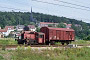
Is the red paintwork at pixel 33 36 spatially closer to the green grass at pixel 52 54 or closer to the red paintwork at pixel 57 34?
the red paintwork at pixel 57 34

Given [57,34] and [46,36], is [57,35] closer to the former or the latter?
[57,34]

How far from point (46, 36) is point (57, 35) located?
2.46m

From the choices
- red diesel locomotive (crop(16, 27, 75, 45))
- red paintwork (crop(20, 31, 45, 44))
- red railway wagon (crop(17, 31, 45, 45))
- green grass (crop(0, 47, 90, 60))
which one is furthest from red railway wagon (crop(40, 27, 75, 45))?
green grass (crop(0, 47, 90, 60))

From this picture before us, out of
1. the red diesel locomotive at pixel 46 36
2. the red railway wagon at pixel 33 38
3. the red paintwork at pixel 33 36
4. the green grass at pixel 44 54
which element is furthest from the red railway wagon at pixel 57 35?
the green grass at pixel 44 54

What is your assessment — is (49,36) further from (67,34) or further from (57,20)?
(57,20)

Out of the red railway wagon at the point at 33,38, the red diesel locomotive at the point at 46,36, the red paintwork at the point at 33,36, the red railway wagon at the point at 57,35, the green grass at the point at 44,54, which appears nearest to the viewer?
the green grass at the point at 44,54

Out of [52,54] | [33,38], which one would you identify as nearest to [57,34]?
[33,38]

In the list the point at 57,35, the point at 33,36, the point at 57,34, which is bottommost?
the point at 57,35

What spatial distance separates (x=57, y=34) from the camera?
36.7 meters

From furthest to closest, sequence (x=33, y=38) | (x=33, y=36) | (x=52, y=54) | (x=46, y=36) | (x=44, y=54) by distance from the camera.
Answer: (x=46, y=36) < (x=33, y=36) < (x=33, y=38) < (x=52, y=54) < (x=44, y=54)

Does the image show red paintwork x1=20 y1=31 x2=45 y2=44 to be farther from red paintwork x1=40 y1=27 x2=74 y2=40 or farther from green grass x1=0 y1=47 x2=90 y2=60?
green grass x1=0 y1=47 x2=90 y2=60

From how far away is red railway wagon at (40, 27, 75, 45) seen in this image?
115 ft

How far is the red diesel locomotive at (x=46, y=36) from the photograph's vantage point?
105ft

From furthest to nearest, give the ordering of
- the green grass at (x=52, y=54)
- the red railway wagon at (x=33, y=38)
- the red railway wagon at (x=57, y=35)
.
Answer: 1. the red railway wagon at (x=57, y=35)
2. the red railway wagon at (x=33, y=38)
3. the green grass at (x=52, y=54)
